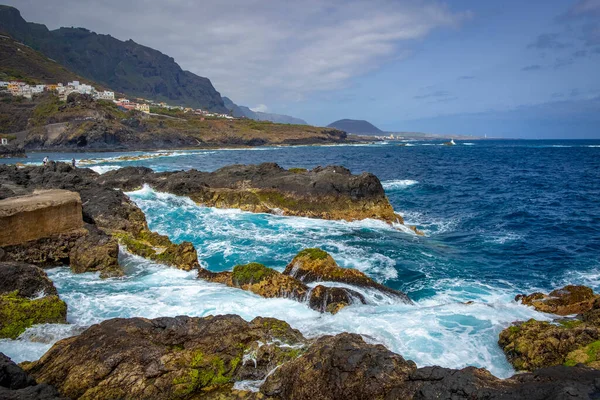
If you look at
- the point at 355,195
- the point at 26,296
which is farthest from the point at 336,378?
the point at 355,195

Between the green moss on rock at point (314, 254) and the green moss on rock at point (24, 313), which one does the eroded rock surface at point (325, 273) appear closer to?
the green moss on rock at point (314, 254)

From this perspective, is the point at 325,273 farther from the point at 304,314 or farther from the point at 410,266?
the point at 410,266

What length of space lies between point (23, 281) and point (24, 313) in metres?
→ 1.95

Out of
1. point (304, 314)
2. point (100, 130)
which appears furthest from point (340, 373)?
point (100, 130)

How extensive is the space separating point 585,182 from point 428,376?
162 feet

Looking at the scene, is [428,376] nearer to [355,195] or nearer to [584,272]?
[584,272]

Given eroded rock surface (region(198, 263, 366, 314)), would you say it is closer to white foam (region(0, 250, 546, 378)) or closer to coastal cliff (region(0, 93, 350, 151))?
white foam (region(0, 250, 546, 378))

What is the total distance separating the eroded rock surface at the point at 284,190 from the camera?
26.8 m

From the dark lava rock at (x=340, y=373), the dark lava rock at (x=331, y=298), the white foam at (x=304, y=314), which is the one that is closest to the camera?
the dark lava rock at (x=340, y=373)

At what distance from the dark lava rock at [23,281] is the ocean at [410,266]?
818 mm

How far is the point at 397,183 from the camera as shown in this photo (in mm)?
45438

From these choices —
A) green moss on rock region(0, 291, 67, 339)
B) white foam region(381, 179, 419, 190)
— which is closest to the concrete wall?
green moss on rock region(0, 291, 67, 339)

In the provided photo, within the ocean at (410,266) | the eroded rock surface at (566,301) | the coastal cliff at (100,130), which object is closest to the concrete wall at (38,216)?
the ocean at (410,266)

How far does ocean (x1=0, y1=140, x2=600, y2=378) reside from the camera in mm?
9992
